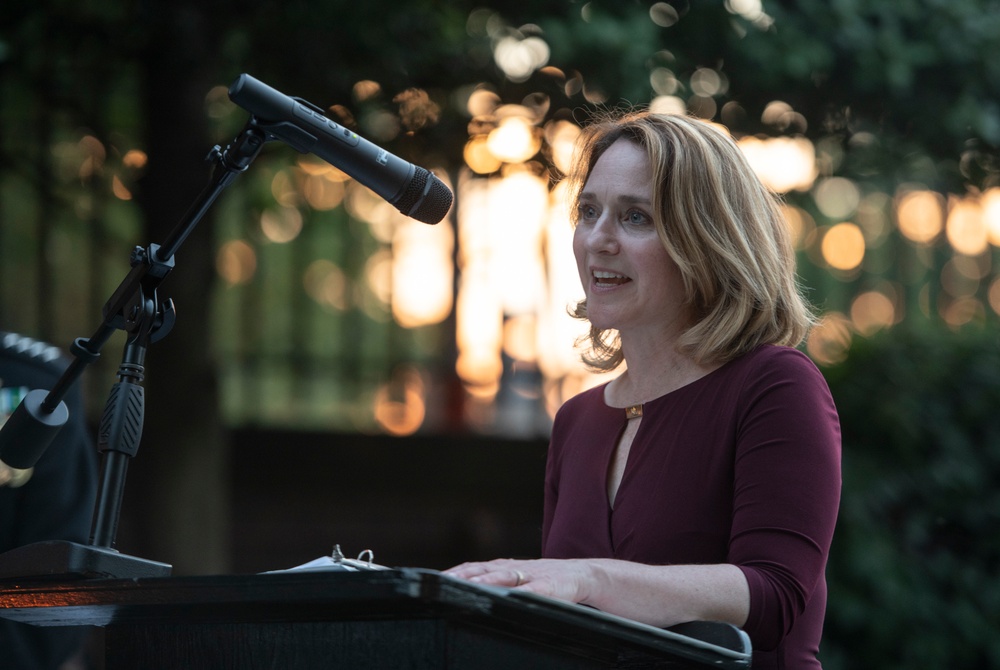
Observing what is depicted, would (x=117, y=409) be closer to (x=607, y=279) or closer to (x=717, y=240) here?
(x=607, y=279)

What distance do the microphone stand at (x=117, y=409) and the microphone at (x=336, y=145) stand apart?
1.5 inches

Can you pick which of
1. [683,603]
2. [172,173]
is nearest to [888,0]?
[172,173]

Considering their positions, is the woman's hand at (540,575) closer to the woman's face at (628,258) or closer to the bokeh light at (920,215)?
the woman's face at (628,258)

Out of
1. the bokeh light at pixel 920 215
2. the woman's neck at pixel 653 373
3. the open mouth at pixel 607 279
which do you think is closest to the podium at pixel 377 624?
the woman's neck at pixel 653 373

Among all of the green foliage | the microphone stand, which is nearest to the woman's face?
the microphone stand

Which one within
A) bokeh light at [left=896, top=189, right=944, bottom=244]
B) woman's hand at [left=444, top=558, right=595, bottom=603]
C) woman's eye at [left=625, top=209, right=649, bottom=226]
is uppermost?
bokeh light at [left=896, top=189, right=944, bottom=244]

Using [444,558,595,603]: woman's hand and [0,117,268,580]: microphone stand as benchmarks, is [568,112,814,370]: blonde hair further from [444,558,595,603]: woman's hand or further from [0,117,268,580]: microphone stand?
[0,117,268,580]: microphone stand

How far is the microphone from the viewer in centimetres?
176

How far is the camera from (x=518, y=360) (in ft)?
26.1

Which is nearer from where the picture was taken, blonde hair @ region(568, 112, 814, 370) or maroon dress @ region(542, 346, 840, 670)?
maroon dress @ region(542, 346, 840, 670)

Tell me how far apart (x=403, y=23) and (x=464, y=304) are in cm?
387

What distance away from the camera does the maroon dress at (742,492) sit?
1854mm

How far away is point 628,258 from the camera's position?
7.34 ft

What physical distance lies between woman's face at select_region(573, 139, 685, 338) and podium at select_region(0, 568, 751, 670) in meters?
0.74
